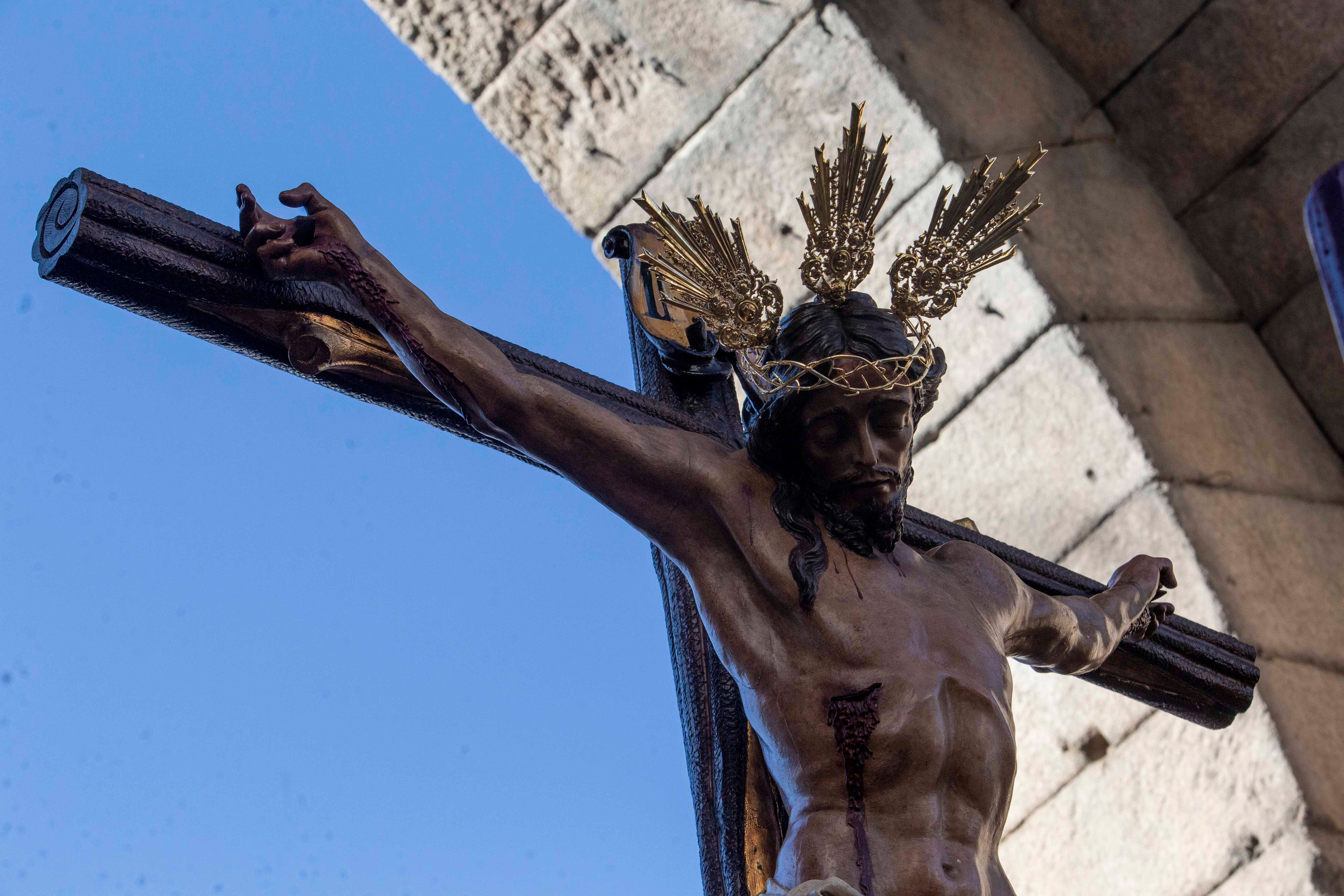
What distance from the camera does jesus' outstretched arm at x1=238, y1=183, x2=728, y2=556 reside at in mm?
2100

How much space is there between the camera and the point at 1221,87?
4453mm

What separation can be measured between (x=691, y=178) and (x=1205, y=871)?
6.44ft

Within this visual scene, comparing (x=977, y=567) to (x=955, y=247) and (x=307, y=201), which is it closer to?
(x=955, y=247)

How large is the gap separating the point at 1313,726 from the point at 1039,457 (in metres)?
0.81

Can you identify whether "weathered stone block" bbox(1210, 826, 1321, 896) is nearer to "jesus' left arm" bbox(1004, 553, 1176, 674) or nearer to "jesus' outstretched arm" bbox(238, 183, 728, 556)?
"jesus' left arm" bbox(1004, 553, 1176, 674)

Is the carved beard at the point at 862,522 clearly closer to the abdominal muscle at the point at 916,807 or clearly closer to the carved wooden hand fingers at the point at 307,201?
the abdominal muscle at the point at 916,807

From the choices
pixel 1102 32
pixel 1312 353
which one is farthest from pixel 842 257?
pixel 1102 32

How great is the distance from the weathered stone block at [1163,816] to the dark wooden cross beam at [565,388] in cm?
64

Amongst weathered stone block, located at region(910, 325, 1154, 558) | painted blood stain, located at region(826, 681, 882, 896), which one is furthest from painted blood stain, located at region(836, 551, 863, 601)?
weathered stone block, located at region(910, 325, 1154, 558)

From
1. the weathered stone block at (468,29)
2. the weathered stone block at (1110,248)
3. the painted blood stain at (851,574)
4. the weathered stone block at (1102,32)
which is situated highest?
the weathered stone block at (1102,32)

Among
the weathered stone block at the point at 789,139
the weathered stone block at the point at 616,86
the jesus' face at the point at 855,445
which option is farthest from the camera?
the weathered stone block at the point at 616,86

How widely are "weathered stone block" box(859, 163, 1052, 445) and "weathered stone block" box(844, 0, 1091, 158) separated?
0.17m

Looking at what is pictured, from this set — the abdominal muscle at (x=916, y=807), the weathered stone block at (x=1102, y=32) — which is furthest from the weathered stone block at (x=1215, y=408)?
the abdominal muscle at (x=916, y=807)

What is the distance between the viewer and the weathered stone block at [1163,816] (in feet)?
11.0
